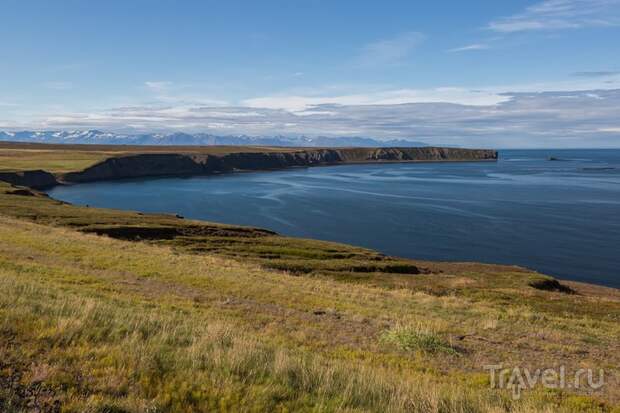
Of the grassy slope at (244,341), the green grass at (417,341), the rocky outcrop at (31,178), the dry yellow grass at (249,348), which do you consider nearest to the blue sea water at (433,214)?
the rocky outcrop at (31,178)

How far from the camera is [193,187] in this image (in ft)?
492

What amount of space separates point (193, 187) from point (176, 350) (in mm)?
144749

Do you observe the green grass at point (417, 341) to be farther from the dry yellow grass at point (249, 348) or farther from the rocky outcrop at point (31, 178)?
the rocky outcrop at point (31, 178)

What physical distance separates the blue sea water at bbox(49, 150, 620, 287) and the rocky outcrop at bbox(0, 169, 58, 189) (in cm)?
507

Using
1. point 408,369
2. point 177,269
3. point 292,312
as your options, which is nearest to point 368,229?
point 177,269

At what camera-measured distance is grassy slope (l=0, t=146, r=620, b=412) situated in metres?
7.49

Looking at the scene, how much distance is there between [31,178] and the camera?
13088 cm

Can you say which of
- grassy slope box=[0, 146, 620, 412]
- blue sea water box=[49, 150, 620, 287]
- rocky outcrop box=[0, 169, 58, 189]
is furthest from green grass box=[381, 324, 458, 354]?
rocky outcrop box=[0, 169, 58, 189]

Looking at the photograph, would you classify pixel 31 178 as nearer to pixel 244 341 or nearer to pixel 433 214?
pixel 433 214

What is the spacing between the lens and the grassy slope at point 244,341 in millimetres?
7492

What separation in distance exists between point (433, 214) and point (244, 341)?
289 feet

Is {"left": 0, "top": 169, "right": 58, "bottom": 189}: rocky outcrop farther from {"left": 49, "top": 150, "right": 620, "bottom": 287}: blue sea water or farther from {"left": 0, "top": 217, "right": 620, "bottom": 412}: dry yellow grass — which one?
{"left": 0, "top": 217, "right": 620, "bottom": 412}: dry yellow grass

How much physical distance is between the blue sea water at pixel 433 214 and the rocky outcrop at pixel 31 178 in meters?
5.07

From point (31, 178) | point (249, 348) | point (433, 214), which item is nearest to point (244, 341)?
point (249, 348)
